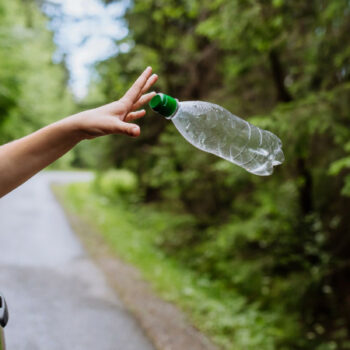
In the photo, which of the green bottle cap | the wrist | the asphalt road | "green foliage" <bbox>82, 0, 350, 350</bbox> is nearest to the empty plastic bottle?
the green bottle cap

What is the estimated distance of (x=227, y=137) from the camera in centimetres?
271

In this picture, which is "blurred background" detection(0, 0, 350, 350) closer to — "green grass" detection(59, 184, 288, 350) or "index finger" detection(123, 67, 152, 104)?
"green grass" detection(59, 184, 288, 350)

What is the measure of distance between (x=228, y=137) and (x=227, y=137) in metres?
0.01

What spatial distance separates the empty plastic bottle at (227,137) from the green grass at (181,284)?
2.87m

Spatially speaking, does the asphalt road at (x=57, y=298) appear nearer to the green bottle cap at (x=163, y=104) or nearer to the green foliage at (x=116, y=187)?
the green bottle cap at (x=163, y=104)

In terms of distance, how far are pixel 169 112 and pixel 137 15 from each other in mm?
9053

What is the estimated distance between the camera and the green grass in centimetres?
491

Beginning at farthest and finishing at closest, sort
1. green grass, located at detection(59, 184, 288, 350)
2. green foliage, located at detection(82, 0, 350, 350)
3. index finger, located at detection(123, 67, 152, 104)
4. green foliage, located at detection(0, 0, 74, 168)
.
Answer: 1. green foliage, located at detection(0, 0, 74, 168)
2. green grass, located at detection(59, 184, 288, 350)
3. green foliage, located at detection(82, 0, 350, 350)
4. index finger, located at detection(123, 67, 152, 104)

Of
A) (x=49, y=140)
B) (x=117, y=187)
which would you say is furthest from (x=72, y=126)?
(x=117, y=187)

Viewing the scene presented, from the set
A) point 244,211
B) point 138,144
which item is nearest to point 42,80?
point 138,144

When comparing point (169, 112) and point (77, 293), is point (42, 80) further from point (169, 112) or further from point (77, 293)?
point (169, 112)

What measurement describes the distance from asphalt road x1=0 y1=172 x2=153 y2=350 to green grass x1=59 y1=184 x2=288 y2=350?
0.86m

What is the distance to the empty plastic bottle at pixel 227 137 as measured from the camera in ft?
7.36

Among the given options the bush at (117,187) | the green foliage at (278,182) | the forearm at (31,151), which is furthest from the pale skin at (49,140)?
the bush at (117,187)
